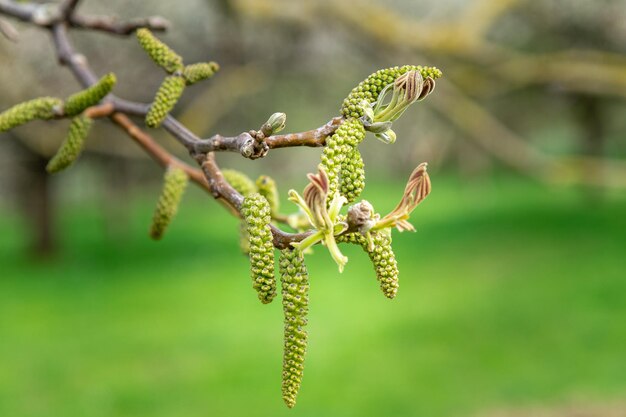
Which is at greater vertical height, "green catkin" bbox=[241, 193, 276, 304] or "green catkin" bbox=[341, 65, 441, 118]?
"green catkin" bbox=[341, 65, 441, 118]

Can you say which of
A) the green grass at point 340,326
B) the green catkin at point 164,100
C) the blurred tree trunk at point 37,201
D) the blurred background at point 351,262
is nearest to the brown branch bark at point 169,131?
the green catkin at point 164,100

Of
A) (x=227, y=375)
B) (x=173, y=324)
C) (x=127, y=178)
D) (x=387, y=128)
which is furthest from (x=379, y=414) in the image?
(x=127, y=178)

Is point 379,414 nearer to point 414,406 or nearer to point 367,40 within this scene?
point 414,406

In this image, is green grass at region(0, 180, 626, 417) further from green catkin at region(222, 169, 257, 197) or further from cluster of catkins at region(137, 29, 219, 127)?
cluster of catkins at region(137, 29, 219, 127)

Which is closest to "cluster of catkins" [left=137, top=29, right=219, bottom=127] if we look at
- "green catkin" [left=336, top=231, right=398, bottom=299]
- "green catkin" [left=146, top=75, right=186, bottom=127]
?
"green catkin" [left=146, top=75, right=186, bottom=127]

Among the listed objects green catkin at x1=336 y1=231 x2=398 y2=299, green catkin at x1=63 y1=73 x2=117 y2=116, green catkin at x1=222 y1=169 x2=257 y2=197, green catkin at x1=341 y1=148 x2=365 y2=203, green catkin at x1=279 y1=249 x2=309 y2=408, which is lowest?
green catkin at x1=279 y1=249 x2=309 y2=408

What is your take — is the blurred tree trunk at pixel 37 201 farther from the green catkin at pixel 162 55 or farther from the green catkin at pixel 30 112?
the green catkin at pixel 162 55

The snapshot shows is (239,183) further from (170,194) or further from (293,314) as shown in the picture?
(293,314)
